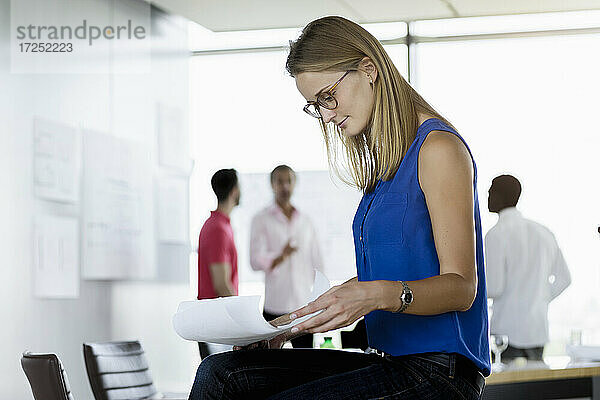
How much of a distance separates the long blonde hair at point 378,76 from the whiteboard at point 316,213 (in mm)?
4359

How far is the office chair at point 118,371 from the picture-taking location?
2838 millimetres

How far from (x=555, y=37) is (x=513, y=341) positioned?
80.8 inches

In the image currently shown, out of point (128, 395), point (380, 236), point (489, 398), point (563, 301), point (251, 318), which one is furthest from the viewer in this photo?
point (563, 301)

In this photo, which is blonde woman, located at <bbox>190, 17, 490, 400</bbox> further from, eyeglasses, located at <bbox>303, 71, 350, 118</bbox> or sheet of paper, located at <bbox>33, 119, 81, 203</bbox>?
sheet of paper, located at <bbox>33, 119, 81, 203</bbox>

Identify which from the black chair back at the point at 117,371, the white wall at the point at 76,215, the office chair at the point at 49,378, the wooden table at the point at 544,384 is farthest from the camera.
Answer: the white wall at the point at 76,215

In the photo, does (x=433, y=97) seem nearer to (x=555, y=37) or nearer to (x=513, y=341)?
(x=555, y=37)

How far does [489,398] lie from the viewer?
258cm

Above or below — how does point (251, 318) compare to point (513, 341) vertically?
above

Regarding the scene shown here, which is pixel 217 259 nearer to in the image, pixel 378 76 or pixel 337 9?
pixel 337 9

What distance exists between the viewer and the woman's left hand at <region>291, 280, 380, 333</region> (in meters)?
1.23

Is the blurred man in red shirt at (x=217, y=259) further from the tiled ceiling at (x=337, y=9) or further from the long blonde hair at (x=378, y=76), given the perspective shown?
the long blonde hair at (x=378, y=76)

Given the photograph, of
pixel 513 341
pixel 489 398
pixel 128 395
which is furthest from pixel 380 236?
pixel 513 341

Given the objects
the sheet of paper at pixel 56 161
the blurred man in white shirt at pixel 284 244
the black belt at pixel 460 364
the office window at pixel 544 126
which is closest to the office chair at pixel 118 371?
the sheet of paper at pixel 56 161

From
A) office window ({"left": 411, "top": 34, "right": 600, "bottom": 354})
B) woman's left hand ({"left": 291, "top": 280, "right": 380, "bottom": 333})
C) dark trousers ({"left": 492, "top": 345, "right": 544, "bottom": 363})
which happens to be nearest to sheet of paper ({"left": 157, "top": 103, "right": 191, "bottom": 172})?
office window ({"left": 411, "top": 34, "right": 600, "bottom": 354})
